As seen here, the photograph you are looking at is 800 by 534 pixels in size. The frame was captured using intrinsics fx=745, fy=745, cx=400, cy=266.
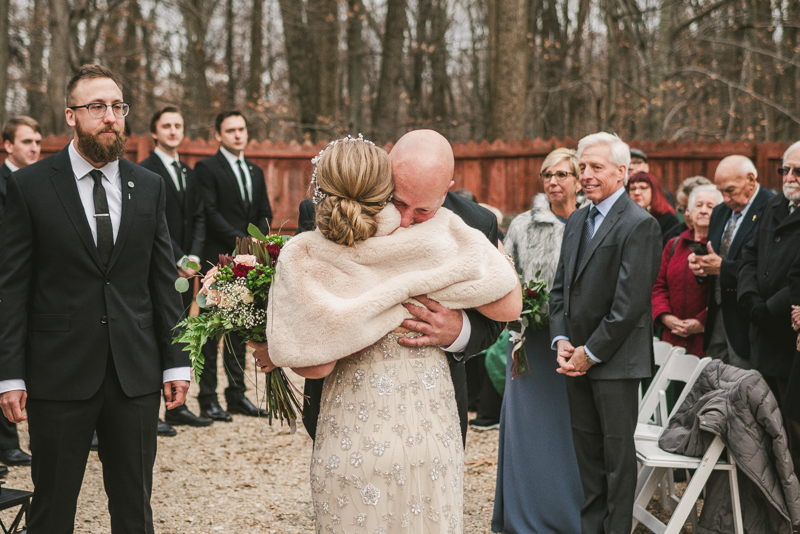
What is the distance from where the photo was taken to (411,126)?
18766mm

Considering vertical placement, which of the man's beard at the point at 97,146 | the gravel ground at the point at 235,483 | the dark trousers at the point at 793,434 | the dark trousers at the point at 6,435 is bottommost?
the gravel ground at the point at 235,483

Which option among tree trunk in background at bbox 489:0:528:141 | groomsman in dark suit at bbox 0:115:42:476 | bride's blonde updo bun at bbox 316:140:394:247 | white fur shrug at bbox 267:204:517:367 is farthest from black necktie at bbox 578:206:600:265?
tree trunk in background at bbox 489:0:528:141

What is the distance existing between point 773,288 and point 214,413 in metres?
5.12

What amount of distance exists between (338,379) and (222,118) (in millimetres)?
5556

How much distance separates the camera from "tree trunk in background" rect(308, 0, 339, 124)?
1531 centimetres

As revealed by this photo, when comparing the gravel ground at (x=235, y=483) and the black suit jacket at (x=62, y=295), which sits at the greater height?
the black suit jacket at (x=62, y=295)

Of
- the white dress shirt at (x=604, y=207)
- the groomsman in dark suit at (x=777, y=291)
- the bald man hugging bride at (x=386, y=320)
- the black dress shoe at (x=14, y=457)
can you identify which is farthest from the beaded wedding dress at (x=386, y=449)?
the black dress shoe at (x=14, y=457)

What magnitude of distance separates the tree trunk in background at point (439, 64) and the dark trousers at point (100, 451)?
19.1 m

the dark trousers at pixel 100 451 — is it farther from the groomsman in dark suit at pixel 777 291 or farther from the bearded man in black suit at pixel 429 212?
the groomsman in dark suit at pixel 777 291

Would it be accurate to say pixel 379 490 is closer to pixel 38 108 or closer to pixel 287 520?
pixel 287 520

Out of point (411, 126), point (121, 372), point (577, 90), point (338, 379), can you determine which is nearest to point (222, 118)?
point (121, 372)

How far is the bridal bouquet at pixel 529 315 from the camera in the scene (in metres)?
4.71

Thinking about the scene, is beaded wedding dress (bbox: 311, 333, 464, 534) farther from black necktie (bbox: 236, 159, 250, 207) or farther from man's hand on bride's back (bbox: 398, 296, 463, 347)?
black necktie (bbox: 236, 159, 250, 207)

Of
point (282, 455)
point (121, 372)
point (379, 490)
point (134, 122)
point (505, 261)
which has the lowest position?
point (282, 455)
